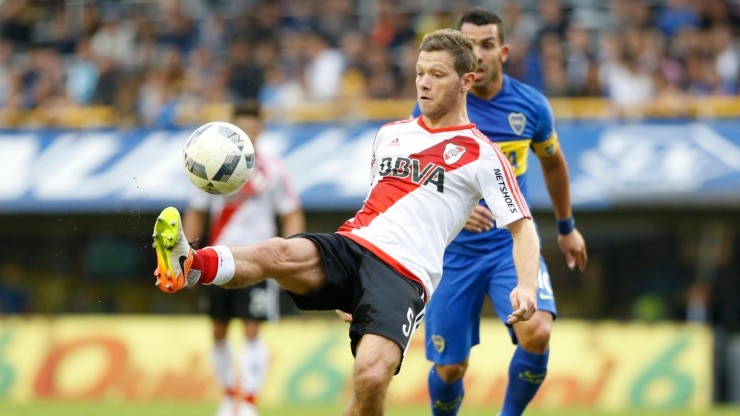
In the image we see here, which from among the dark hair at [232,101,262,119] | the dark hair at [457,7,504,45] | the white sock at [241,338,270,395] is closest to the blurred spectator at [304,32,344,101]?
the dark hair at [232,101,262,119]

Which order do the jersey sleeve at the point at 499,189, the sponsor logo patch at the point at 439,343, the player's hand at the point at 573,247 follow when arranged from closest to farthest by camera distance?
the jersey sleeve at the point at 499,189 → the sponsor logo patch at the point at 439,343 → the player's hand at the point at 573,247

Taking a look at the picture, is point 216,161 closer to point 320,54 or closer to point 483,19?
point 483,19

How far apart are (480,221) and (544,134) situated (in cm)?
75

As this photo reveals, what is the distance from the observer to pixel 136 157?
1817 cm

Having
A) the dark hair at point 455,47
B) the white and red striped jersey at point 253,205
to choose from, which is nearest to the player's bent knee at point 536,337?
the dark hair at point 455,47

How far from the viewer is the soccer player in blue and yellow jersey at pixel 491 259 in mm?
8773

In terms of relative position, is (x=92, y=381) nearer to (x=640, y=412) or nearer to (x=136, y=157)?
(x=136, y=157)

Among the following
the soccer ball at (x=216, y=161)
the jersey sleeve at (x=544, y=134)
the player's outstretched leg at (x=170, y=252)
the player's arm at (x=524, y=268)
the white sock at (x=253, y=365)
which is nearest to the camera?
the player's outstretched leg at (x=170, y=252)

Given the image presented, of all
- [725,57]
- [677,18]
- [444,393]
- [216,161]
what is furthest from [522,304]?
[677,18]

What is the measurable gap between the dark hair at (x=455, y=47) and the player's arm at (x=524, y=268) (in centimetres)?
97

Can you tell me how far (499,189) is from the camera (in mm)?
7523

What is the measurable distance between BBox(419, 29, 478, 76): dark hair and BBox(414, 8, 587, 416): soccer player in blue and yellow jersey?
1.02 meters

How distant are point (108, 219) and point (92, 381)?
12.6 ft

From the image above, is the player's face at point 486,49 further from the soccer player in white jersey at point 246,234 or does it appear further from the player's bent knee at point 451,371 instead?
the soccer player in white jersey at point 246,234
